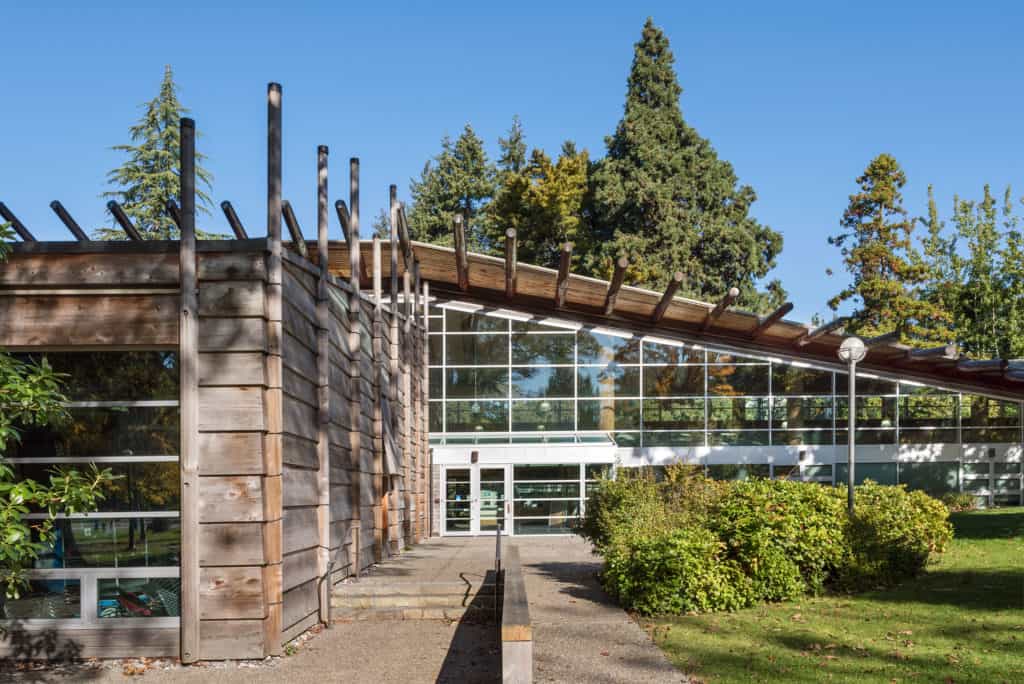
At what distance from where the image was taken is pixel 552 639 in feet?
34.1

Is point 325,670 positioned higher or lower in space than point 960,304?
lower

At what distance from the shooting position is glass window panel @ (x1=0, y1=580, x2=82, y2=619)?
360 inches

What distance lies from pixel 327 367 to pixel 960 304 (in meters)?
31.0

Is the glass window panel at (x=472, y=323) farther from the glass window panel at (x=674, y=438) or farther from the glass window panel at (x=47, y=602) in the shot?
the glass window panel at (x=47, y=602)

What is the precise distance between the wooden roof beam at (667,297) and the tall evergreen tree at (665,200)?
47.4 feet

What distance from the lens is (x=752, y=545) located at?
12.4 meters

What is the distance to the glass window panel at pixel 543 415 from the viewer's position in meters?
26.6

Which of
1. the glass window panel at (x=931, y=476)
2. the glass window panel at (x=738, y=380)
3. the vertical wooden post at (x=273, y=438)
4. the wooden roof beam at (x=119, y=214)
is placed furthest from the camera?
the glass window panel at (x=931, y=476)

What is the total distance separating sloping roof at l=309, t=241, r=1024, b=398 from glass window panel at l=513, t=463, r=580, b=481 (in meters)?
3.85

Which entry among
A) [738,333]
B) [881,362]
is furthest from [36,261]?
[881,362]

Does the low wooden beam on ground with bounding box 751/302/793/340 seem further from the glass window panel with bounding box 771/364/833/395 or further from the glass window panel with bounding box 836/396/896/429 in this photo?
the glass window panel with bounding box 836/396/896/429

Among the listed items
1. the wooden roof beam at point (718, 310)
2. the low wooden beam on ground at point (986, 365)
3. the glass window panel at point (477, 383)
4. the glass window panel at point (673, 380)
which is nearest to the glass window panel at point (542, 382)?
the glass window panel at point (477, 383)

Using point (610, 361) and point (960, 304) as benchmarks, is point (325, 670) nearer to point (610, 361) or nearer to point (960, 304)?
point (610, 361)

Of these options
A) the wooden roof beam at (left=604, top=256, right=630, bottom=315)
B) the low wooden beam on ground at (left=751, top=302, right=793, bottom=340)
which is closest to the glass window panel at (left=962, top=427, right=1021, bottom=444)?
the low wooden beam on ground at (left=751, top=302, right=793, bottom=340)
